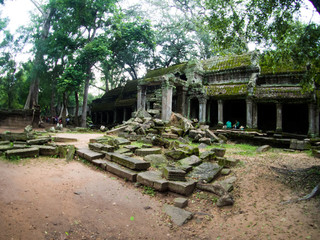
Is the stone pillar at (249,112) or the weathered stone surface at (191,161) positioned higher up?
the stone pillar at (249,112)

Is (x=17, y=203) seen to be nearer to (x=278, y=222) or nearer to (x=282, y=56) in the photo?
(x=278, y=222)

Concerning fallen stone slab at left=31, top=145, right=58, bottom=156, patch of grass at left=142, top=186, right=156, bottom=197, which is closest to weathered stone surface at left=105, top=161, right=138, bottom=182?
patch of grass at left=142, top=186, right=156, bottom=197

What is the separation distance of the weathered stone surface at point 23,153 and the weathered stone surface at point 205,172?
482cm

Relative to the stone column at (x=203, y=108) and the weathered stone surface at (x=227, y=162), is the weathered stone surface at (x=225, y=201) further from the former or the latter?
the stone column at (x=203, y=108)

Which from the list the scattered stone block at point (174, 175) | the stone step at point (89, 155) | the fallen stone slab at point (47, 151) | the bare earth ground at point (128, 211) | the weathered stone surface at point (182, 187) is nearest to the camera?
the bare earth ground at point (128, 211)

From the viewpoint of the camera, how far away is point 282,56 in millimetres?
5453

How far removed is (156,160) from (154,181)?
68.4 inches

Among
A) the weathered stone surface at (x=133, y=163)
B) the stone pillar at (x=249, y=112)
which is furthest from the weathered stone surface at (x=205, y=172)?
the stone pillar at (x=249, y=112)

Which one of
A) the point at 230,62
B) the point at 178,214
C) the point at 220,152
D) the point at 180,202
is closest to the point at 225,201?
the point at 180,202

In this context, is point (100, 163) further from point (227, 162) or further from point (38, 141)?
point (227, 162)

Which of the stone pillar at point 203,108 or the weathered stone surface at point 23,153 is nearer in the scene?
the weathered stone surface at point 23,153

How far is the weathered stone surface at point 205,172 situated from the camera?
458cm

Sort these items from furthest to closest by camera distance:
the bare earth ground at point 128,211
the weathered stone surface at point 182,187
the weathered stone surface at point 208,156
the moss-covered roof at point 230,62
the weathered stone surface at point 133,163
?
the moss-covered roof at point 230,62, the weathered stone surface at point 208,156, the weathered stone surface at point 133,163, the weathered stone surface at point 182,187, the bare earth ground at point 128,211

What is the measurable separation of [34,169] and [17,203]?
2.03m
